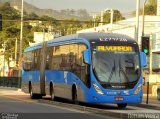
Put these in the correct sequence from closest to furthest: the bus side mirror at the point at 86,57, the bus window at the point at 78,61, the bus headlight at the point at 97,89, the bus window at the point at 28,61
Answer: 1. the bus headlight at the point at 97,89
2. the bus side mirror at the point at 86,57
3. the bus window at the point at 78,61
4. the bus window at the point at 28,61

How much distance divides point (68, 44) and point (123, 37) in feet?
11.5

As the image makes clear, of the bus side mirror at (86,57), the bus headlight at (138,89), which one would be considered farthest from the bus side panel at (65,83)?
the bus headlight at (138,89)

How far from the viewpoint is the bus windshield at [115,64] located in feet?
80.6

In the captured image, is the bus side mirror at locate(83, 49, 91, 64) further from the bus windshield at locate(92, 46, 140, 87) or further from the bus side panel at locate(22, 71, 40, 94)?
the bus side panel at locate(22, 71, 40, 94)

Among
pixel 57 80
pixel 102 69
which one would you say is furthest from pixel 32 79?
pixel 102 69

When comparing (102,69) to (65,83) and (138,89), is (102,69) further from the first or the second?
(65,83)

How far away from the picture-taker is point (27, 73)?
37281mm

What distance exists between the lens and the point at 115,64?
81.0 ft

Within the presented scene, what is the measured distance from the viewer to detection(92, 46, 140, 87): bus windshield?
2456cm

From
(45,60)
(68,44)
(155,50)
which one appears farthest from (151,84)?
(68,44)

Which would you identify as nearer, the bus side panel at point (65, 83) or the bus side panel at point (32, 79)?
the bus side panel at point (65, 83)

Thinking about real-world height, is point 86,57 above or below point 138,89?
above

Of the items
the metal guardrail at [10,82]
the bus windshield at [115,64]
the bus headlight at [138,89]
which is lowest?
the metal guardrail at [10,82]

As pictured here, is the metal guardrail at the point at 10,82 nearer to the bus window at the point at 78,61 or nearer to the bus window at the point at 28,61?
the bus window at the point at 28,61
